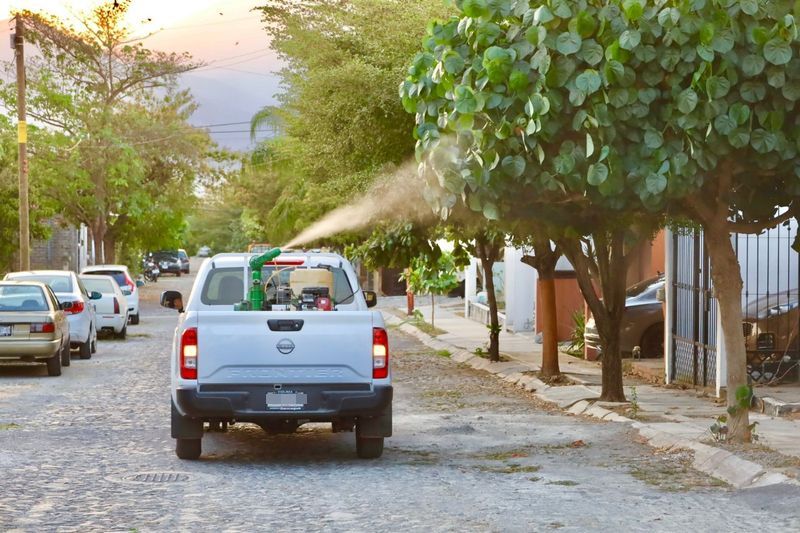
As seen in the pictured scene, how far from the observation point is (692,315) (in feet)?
65.1

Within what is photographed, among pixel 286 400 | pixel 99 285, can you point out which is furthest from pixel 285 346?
pixel 99 285

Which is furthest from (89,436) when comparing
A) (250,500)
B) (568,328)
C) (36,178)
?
(36,178)

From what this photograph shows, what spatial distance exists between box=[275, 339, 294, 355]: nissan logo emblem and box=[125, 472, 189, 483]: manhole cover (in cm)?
131

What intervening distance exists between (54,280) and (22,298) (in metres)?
4.97

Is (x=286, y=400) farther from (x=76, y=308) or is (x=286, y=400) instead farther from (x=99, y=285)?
(x=99, y=285)

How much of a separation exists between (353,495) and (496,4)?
4.28 m

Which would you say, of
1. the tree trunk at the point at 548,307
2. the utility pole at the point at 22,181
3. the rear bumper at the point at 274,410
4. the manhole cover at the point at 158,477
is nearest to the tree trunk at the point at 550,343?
the tree trunk at the point at 548,307

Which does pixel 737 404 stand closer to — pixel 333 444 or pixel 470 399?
pixel 333 444

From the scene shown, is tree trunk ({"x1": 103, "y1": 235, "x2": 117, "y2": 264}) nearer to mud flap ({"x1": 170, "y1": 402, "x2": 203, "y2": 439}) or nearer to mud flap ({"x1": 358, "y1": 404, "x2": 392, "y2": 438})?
mud flap ({"x1": 170, "y1": 402, "x2": 203, "y2": 439})

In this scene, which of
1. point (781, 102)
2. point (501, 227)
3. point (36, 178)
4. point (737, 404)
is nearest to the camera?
point (781, 102)

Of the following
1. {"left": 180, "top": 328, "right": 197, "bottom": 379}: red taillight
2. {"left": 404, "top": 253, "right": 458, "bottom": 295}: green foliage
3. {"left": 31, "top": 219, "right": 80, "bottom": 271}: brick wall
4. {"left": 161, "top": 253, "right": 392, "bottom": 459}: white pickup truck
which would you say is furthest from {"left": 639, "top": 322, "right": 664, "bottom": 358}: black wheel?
{"left": 31, "top": 219, "right": 80, "bottom": 271}: brick wall

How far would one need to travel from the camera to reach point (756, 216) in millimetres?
12914

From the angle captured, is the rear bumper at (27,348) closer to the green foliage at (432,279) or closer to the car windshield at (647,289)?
the car windshield at (647,289)

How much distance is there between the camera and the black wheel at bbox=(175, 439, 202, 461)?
1197 centimetres
